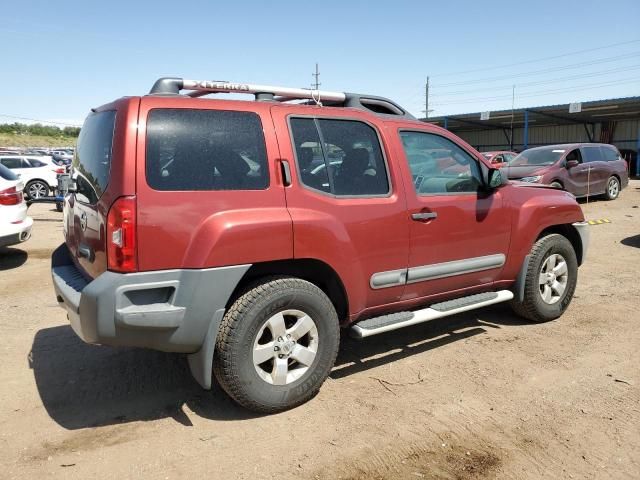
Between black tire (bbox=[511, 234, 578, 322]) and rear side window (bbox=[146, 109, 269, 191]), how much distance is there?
2.80 metres

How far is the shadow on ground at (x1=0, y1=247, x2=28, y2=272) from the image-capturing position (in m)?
7.82

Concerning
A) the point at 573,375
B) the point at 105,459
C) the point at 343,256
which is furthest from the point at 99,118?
the point at 573,375

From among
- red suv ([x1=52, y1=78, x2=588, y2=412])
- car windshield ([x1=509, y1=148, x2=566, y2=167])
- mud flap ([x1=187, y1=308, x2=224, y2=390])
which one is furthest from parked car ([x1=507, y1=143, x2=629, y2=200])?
mud flap ([x1=187, y1=308, x2=224, y2=390])

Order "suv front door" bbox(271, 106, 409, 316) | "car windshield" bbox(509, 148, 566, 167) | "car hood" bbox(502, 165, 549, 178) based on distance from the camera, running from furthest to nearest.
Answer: "car windshield" bbox(509, 148, 566, 167) → "car hood" bbox(502, 165, 549, 178) → "suv front door" bbox(271, 106, 409, 316)

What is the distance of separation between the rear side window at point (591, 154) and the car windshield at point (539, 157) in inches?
41.8

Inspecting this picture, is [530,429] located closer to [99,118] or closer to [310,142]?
[310,142]

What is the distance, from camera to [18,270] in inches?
295

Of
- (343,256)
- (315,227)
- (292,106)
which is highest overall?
(292,106)

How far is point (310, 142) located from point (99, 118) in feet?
4.52

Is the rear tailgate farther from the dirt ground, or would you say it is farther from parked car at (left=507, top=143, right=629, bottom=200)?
parked car at (left=507, top=143, right=629, bottom=200)

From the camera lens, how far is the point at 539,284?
4.88 metres

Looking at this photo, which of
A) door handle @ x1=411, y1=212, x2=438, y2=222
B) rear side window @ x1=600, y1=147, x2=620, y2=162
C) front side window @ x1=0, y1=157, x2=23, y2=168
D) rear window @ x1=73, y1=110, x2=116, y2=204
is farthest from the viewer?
front side window @ x1=0, y1=157, x2=23, y2=168

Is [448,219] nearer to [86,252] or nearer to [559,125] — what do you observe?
[86,252]

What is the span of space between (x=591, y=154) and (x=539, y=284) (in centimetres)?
1174
